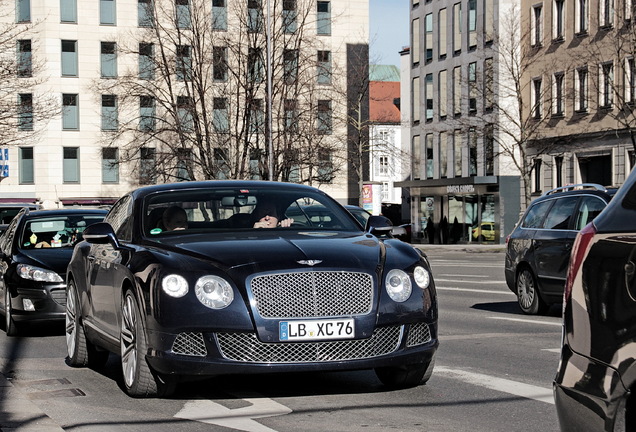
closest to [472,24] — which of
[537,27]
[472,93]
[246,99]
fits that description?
[472,93]

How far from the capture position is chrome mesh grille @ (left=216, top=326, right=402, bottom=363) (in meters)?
7.86

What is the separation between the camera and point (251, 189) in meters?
9.84

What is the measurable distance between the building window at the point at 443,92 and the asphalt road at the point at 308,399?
5780cm

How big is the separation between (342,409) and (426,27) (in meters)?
65.6

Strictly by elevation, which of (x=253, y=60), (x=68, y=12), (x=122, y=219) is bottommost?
(x=122, y=219)

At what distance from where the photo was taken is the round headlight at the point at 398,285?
8109 mm

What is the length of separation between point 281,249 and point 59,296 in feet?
20.3

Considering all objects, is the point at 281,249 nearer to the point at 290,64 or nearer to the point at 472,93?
the point at 290,64

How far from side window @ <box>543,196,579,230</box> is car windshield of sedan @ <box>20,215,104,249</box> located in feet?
18.8

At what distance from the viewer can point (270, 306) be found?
787 cm

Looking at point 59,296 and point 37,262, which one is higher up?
point 37,262

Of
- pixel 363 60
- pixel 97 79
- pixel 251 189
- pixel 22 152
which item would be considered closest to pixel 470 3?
pixel 363 60

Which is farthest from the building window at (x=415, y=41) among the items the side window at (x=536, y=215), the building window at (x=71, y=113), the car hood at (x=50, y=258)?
the car hood at (x=50, y=258)

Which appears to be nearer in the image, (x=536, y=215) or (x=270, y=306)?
(x=270, y=306)
